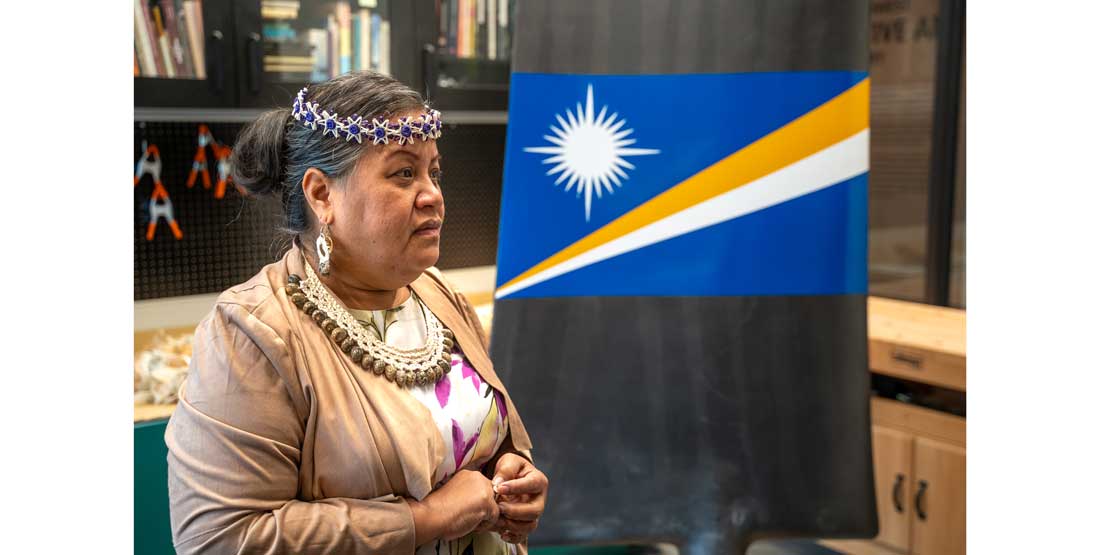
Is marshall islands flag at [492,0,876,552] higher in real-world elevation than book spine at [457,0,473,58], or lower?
lower

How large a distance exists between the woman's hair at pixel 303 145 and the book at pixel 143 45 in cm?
181

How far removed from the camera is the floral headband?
1.31m

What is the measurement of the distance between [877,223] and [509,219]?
320 centimetres

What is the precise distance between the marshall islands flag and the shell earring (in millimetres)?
866

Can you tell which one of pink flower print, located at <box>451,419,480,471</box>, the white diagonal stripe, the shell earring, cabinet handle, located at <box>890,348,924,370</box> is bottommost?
cabinet handle, located at <box>890,348,924,370</box>

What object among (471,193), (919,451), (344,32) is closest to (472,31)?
(344,32)

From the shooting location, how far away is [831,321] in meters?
2.28

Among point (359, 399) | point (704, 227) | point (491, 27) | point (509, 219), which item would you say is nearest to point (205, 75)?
point (491, 27)

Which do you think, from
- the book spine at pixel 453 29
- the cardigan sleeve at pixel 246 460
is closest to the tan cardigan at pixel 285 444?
the cardigan sleeve at pixel 246 460

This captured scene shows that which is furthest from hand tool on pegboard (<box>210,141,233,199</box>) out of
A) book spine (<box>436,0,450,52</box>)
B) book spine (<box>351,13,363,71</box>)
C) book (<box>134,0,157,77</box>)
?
book spine (<box>436,0,450,52</box>)

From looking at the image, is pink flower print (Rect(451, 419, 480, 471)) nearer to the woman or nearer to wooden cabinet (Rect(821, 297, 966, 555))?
the woman

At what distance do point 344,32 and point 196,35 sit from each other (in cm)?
49

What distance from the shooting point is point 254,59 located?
10.3 ft

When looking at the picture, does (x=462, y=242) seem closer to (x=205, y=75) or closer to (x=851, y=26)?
(x=205, y=75)
